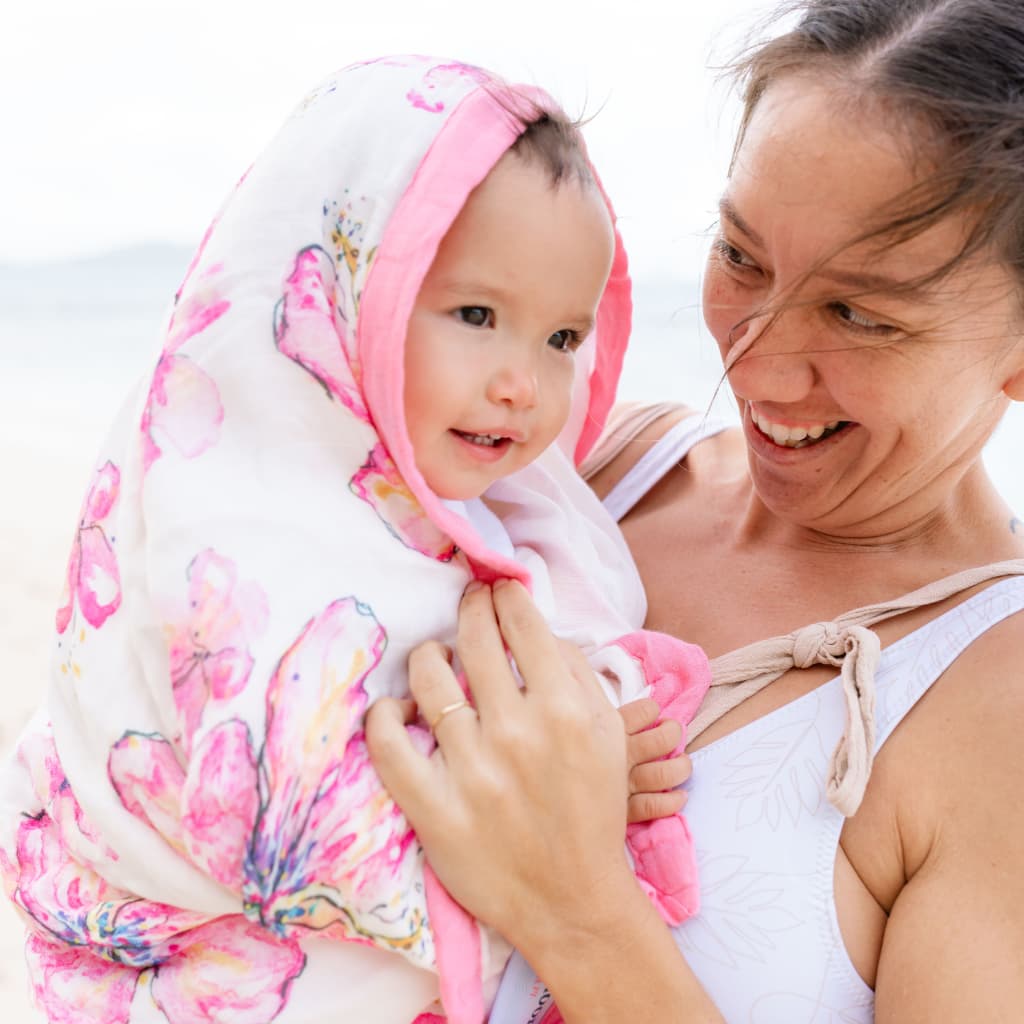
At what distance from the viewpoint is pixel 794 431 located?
A: 5.14 ft

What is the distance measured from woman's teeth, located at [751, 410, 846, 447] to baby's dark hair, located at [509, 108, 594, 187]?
407 mm

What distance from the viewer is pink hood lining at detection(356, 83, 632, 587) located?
1259mm

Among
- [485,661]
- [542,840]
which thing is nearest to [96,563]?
[485,661]

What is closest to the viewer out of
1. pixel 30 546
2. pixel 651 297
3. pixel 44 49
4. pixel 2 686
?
pixel 2 686

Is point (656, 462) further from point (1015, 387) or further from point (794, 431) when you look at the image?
point (1015, 387)

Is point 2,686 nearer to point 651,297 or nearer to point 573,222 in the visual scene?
point 573,222

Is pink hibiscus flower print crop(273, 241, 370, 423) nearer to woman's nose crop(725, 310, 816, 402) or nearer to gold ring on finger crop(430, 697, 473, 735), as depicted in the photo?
gold ring on finger crop(430, 697, 473, 735)

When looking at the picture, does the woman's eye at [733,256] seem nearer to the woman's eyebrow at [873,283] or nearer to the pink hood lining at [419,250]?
the woman's eyebrow at [873,283]

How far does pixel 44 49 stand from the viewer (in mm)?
10141

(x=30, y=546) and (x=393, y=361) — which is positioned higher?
(x=393, y=361)

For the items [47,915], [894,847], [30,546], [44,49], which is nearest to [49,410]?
[30,546]

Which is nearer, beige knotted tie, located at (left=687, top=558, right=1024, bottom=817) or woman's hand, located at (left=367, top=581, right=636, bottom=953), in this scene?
woman's hand, located at (left=367, top=581, right=636, bottom=953)

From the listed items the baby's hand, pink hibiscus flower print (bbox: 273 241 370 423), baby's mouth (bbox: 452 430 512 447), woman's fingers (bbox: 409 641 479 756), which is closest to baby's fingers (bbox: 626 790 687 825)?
the baby's hand

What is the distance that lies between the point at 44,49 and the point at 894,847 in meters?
10.8
